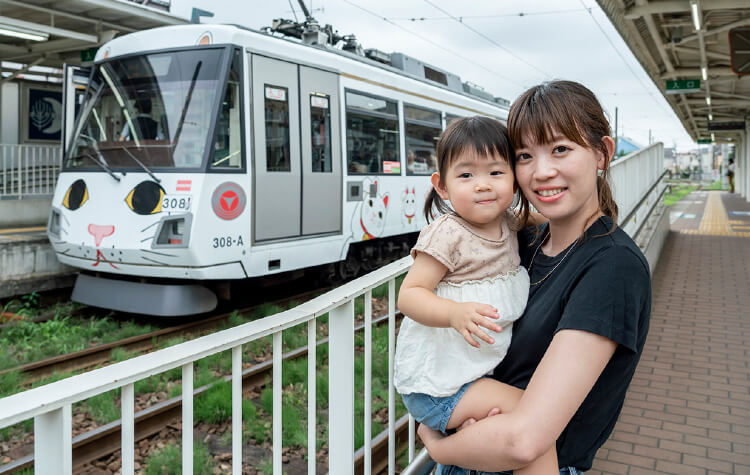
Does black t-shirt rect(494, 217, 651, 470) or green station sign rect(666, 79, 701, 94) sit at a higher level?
green station sign rect(666, 79, 701, 94)

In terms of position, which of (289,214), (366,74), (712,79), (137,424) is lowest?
(137,424)

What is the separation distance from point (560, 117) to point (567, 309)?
1.54 ft

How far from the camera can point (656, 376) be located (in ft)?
17.6

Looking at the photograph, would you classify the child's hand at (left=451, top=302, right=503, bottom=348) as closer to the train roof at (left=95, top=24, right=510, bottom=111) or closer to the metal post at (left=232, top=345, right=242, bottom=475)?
the metal post at (left=232, top=345, right=242, bottom=475)

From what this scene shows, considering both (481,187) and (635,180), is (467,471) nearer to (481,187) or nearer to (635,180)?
(481,187)

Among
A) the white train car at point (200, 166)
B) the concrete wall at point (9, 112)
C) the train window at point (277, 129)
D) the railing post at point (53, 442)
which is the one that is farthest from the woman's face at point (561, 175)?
the concrete wall at point (9, 112)

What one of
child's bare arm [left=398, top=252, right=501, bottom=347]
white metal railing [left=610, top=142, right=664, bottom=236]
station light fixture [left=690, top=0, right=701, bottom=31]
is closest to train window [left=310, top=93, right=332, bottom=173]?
white metal railing [left=610, top=142, right=664, bottom=236]

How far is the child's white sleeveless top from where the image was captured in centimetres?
161

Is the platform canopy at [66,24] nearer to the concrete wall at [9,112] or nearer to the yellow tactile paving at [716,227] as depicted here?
the concrete wall at [9,112]

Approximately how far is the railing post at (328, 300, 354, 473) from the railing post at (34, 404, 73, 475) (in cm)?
105

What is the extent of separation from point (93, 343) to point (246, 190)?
234cm

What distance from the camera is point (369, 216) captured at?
9344 millimetres

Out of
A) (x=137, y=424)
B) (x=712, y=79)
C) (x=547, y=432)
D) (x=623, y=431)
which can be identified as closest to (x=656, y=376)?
(x=623, y=431)

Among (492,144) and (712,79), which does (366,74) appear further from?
(712,79)
